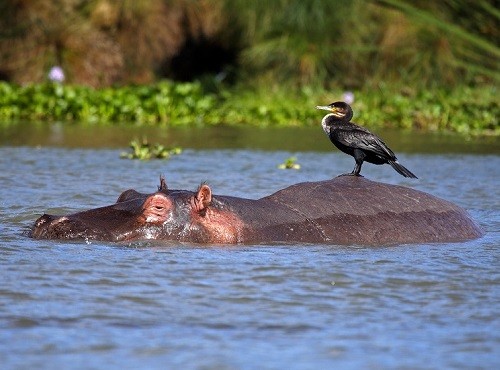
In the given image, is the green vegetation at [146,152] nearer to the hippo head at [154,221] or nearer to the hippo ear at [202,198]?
the hippo head at [154,221]

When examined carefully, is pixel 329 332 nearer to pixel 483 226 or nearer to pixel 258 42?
pixel 483 226

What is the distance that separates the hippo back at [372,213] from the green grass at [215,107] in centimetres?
816

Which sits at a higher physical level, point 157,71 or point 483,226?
point 157,71

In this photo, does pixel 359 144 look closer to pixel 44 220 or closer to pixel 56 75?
pixel 44 220

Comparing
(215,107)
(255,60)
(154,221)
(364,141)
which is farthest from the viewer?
(255,60)

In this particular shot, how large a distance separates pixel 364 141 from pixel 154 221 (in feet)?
5.32

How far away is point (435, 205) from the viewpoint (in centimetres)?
669

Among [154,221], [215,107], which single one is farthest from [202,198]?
[215,107]

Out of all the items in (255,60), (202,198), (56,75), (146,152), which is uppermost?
(255,60)

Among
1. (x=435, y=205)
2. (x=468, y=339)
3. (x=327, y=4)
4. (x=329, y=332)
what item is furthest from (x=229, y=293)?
(x=327, y=4)

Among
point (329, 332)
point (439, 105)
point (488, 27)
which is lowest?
point (329, 332)

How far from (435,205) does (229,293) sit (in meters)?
1.99

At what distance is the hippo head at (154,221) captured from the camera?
5.79m

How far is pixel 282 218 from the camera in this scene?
612cm
